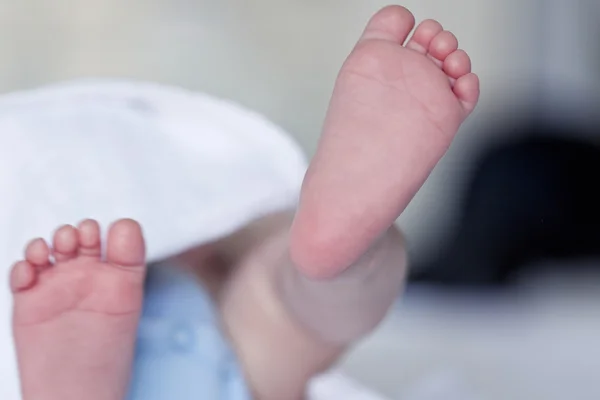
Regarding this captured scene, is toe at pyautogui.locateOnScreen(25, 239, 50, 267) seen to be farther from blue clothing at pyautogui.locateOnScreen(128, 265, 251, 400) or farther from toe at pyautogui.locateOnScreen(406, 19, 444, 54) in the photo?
toe at pyautogui.locateOnScreen(406, 19, 444, 54)

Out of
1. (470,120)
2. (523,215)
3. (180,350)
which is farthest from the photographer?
(470,120)

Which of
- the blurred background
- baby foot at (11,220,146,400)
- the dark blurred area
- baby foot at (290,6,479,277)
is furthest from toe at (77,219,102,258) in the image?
the dark blurred area

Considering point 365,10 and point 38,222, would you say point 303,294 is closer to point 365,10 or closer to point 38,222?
point 38,222

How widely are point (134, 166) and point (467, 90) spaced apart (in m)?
0.25

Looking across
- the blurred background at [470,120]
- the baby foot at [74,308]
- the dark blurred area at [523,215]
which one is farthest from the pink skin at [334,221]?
the dark blurred area at [523,215]

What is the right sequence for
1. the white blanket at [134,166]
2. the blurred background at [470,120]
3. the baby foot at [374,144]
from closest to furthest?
the baby foot at [374,144], the white blanket at [134,166], the blurred background at [470,120]

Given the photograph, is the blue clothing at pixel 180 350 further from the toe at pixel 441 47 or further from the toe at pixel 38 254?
the toe at pixel 441 47

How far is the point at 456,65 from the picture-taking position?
46cm

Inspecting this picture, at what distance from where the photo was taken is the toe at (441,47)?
1.52ft

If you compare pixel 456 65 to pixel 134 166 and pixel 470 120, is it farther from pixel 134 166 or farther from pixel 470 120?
pixel 470 120

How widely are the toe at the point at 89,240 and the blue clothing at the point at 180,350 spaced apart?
91mm

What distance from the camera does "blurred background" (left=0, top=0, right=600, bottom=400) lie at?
86 centimetres

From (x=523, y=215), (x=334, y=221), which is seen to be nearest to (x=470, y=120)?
(x=523, y=215)

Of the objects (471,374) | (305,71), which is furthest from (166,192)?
(305,71)
